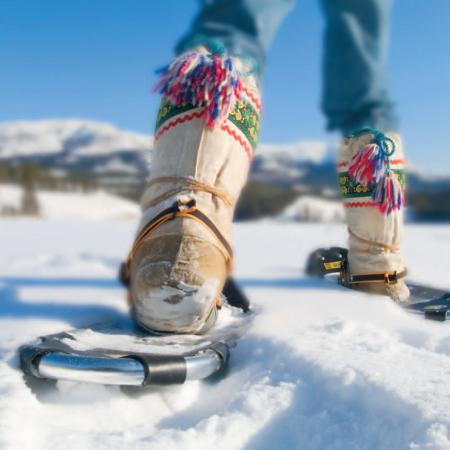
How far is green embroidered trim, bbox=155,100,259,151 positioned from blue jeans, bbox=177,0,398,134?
0.87 feet

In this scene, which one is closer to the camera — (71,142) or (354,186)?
(354,186)

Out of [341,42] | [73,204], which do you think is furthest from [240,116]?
[73,204]

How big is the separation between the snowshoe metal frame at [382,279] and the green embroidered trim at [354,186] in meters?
0.11

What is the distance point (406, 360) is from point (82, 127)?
133ft

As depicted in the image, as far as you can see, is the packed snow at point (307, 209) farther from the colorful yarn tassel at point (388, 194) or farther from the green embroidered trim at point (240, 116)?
the green embroidered trim at point (240, 116)

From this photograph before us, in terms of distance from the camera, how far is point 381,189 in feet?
2.34

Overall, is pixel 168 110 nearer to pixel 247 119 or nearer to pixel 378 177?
pixel 247 119

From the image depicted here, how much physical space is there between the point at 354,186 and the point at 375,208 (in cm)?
5

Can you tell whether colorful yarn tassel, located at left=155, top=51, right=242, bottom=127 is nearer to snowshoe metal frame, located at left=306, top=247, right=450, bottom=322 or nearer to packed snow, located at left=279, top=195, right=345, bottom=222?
snowshoe metal frame, located at left=306, top=247, right=450, bottom=322

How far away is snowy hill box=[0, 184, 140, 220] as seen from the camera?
6156 mm

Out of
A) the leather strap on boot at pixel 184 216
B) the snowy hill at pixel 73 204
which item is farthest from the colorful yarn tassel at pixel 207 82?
the snowy hill at pixel 73 204

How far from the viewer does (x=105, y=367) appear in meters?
0.35

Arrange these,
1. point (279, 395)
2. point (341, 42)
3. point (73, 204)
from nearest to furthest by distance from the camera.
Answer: point (279, 395) → point (341, 42) → point (73, 204)

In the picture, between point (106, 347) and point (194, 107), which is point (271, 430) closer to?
point (106, 347)
